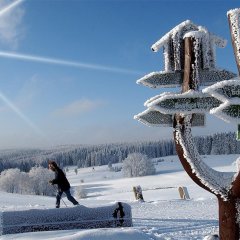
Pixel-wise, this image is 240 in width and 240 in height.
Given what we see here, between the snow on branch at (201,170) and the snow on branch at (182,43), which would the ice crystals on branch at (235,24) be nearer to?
the snow on branch at (182,43)

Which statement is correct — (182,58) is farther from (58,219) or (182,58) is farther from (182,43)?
(58,219)

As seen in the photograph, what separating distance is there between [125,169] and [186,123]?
95.5 m

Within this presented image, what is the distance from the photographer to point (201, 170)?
5.81 meters

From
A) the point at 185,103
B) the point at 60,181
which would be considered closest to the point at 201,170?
the point at 185,103

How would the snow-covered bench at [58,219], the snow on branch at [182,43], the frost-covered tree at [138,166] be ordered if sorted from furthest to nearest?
the frost-covered tree at [138,166]
the snow-covered bench at [58,219]
the snow on branch at [182,43]

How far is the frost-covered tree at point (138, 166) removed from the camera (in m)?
95.8

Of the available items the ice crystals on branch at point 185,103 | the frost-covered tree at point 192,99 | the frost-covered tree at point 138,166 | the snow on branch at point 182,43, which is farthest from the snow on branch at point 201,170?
the frost-covered tree at point 138,166

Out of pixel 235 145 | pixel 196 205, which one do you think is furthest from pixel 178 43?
pixel 235 145

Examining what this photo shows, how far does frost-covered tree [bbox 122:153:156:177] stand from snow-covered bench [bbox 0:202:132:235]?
282 ft

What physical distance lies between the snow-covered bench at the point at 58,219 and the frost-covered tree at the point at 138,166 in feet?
282

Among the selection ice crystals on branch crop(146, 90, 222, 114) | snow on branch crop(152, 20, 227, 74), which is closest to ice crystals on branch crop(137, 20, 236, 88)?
snow on branch crop(152, 20, 227, 74)

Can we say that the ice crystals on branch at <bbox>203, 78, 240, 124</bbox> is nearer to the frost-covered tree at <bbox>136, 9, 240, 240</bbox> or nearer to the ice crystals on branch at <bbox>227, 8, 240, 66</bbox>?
the ice crystals on branch at <bbox>227, 8, 240, 66</bbox>

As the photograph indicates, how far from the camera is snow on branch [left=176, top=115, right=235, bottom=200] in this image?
5.65 meters

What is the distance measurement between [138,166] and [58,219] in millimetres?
87587
